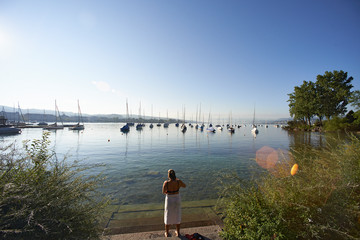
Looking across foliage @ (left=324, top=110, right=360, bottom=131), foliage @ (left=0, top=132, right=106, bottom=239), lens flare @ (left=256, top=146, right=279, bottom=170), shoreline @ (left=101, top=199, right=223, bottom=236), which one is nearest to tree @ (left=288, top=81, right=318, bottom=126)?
foliage @ (left=324, top=110, right=360, bottom=131)

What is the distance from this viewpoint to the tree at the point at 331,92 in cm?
5303

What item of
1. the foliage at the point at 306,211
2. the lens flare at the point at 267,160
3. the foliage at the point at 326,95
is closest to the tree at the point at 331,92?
the foliage at the point at 326,95

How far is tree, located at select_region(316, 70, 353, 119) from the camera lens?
5303cm

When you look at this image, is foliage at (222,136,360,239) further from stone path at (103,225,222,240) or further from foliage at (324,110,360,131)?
foliage at (324,110,360,131)

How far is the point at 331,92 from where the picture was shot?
5400cm

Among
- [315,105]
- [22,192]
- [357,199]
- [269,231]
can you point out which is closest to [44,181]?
[22,192]

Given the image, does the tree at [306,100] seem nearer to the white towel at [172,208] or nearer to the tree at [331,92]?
the tree at [331,92]

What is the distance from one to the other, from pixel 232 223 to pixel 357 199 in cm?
281

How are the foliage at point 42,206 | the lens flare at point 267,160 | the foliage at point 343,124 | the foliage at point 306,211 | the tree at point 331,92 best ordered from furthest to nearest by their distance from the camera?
the tree at point 331,92 < the foliage at point 343,124 < the lens flare at point 267,160 < the foliage at point 306,211 < the foliage at point 42,206

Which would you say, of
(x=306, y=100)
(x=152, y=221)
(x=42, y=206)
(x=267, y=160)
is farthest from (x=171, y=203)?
(x=306, y=100)

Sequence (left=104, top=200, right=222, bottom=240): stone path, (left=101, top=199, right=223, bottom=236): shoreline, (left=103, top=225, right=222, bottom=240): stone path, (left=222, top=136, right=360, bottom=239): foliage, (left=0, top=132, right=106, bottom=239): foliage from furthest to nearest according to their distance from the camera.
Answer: (left=101, top=199, right=223, bottom=236): shoreline → (left=104, top=200, right=222, bottom=240): stone path → (left=103, top=225, right=222, bottom=240): stone path → (left=222, top=136, right=360, bottom=239): foliage → (left=0, top=132, right=106, bottom=239): foliage

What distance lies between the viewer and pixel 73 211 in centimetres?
310

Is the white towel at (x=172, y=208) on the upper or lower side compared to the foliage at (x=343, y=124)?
lower

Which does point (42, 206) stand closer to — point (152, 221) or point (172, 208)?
point (172, 208)
